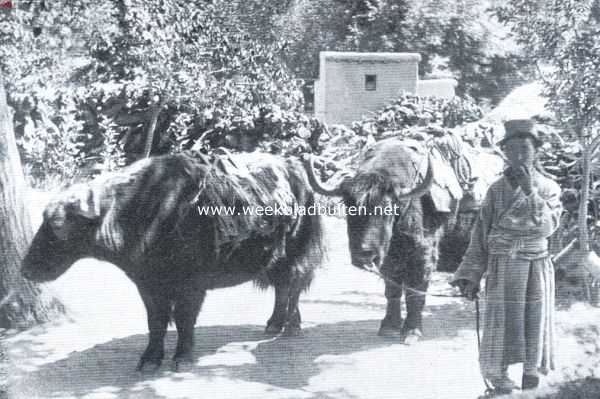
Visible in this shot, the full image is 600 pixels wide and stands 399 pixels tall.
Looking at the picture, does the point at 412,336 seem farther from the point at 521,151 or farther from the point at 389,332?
the point at 521,151

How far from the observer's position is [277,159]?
4156mm

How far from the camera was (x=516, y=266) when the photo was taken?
3.12m

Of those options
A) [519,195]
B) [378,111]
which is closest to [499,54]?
[378,111]

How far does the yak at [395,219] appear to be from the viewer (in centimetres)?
385

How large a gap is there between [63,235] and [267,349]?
4.59ft

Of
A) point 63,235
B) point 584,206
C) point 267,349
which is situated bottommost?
point 267,349

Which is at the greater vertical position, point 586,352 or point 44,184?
point 44,184

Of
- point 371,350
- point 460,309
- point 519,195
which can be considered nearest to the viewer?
point 519,195

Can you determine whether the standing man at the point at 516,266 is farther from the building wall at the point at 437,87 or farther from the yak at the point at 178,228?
the yak at the point at 178,228

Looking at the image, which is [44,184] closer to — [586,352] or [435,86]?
[435,86]

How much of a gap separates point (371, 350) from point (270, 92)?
5.50 ft

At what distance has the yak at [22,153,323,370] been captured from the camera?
3.55 meters

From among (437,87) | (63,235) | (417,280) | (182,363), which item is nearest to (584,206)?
(417,280)

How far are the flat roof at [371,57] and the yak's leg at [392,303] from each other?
4.21 feet
